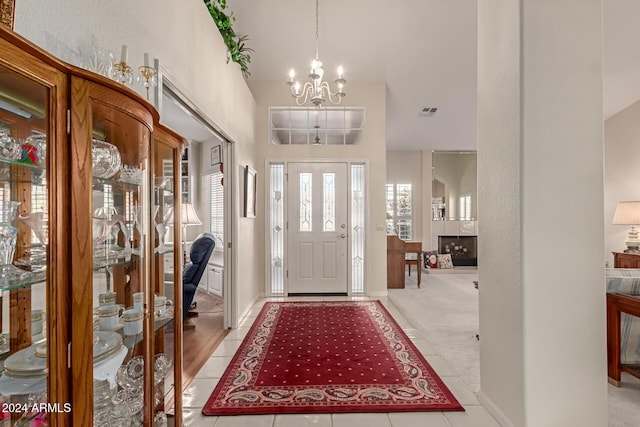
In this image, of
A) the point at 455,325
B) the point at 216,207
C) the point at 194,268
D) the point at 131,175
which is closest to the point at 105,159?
the point at 131,175

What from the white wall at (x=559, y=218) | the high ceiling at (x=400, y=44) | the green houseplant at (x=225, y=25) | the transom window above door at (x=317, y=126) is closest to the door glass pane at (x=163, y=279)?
the white wall at (x=559, y=218)

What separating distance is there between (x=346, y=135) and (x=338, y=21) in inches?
71.6

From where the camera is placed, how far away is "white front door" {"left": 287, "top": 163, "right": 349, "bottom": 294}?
5.11 meters

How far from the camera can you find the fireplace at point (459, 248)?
8320 mm

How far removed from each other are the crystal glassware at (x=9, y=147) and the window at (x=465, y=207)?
346 inches

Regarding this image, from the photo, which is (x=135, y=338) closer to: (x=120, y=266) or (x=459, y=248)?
(x=120, y=266)

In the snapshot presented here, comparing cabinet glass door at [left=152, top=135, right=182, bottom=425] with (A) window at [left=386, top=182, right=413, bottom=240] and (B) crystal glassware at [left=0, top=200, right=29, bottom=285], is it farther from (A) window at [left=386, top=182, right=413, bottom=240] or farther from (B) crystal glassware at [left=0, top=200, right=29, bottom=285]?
(A) window at [left=386, top=182, right=413, bottom=240]

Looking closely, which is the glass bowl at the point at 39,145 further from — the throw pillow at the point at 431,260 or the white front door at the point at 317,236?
the throw pillow at the point at 431,260

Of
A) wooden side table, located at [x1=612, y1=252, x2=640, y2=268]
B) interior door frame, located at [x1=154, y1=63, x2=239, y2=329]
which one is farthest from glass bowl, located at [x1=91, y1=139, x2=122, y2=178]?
wooden side table, located at [x1=612, y1=252, x2=640, y2=268]

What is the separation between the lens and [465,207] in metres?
8.41

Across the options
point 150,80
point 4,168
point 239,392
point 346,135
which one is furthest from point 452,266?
point 4,168

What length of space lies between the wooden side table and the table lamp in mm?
158

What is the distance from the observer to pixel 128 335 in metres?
1.13

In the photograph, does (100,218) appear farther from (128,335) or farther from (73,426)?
(73,426)
